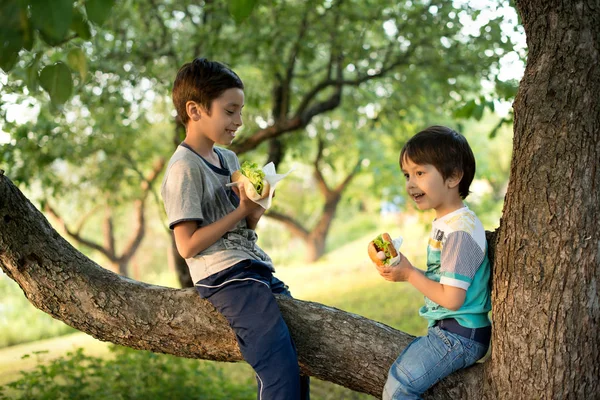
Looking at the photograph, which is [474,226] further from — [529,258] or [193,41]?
[193,41]

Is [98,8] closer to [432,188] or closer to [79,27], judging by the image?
[79,27]

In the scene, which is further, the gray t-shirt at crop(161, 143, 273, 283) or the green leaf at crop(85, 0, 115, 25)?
the gray t-shirt at crop(161, 143, 273, 283)

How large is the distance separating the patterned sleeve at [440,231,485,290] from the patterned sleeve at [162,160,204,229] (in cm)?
83

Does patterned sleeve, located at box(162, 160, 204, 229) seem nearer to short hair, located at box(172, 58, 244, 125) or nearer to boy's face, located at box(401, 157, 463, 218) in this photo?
short hair, located at box(172, 58, 244, 125)

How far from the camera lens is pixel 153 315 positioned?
8.34ft

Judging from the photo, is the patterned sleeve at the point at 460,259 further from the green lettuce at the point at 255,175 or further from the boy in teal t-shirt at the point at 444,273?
the green lettuce at the point at 255,175

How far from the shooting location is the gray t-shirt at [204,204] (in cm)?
221

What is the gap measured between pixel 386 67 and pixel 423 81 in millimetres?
558

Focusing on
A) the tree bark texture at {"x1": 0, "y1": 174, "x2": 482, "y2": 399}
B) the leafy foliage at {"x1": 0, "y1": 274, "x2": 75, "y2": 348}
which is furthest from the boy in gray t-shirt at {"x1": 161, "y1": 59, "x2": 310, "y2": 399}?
the leafy foliage at {"x1": 0, "y1": 274, "x2": 75, "y2": 348}

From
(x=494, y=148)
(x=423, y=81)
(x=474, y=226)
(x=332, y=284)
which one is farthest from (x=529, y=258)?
(x=494, y=148)

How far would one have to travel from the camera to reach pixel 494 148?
1786 centimetres

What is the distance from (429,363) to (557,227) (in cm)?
60

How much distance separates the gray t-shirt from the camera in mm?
2213

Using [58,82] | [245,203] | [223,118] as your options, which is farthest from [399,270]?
[58,82]
